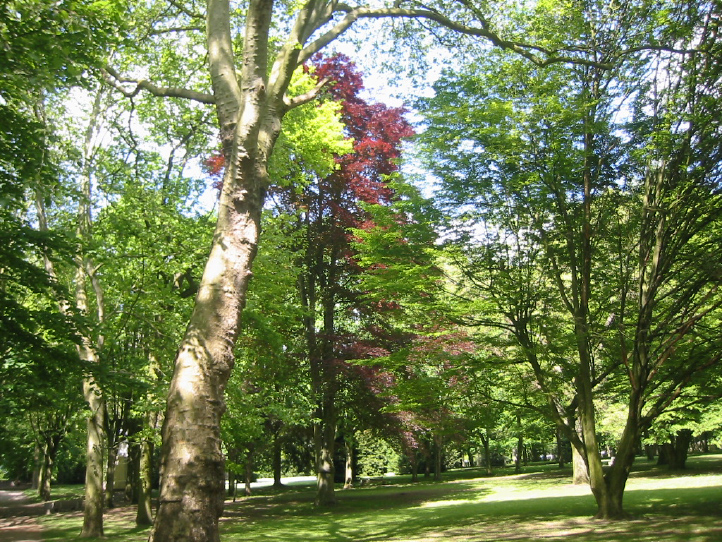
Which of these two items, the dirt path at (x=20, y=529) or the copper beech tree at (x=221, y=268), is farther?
the dirt path at (x=20, y=529)

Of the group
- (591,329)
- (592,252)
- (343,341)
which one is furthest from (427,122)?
(343,341)

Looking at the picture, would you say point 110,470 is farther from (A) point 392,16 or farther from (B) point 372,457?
(B) point 372,457

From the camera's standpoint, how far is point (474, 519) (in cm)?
1350

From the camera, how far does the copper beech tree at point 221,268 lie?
13.9ft

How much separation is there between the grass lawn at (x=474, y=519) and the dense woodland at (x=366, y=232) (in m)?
1.32

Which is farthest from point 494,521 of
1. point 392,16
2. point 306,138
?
point 392,16

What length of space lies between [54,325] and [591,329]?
973 cm

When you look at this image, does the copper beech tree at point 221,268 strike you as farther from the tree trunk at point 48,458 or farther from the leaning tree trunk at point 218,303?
the tree trunk at point 48,458

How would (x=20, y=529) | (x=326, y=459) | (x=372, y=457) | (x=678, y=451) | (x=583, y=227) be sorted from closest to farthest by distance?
(x=583, y=227)
(x=20, y=529)
(x=326, y=459)
(x=678, y=451)
(x=372, y=457)

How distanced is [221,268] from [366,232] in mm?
9237

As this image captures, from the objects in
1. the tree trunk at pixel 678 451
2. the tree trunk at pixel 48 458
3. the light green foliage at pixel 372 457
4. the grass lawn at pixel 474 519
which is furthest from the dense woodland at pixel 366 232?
the light green foliage at pixel 372 457

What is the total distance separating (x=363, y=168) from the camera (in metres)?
20.2

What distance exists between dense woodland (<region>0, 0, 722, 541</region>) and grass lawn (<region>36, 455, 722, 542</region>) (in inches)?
52.0

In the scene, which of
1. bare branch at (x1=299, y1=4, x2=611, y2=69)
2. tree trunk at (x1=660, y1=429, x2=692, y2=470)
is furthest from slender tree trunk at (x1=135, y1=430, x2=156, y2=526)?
tree trunk at (x1=660, y1=429, x2=692, y2=470)
